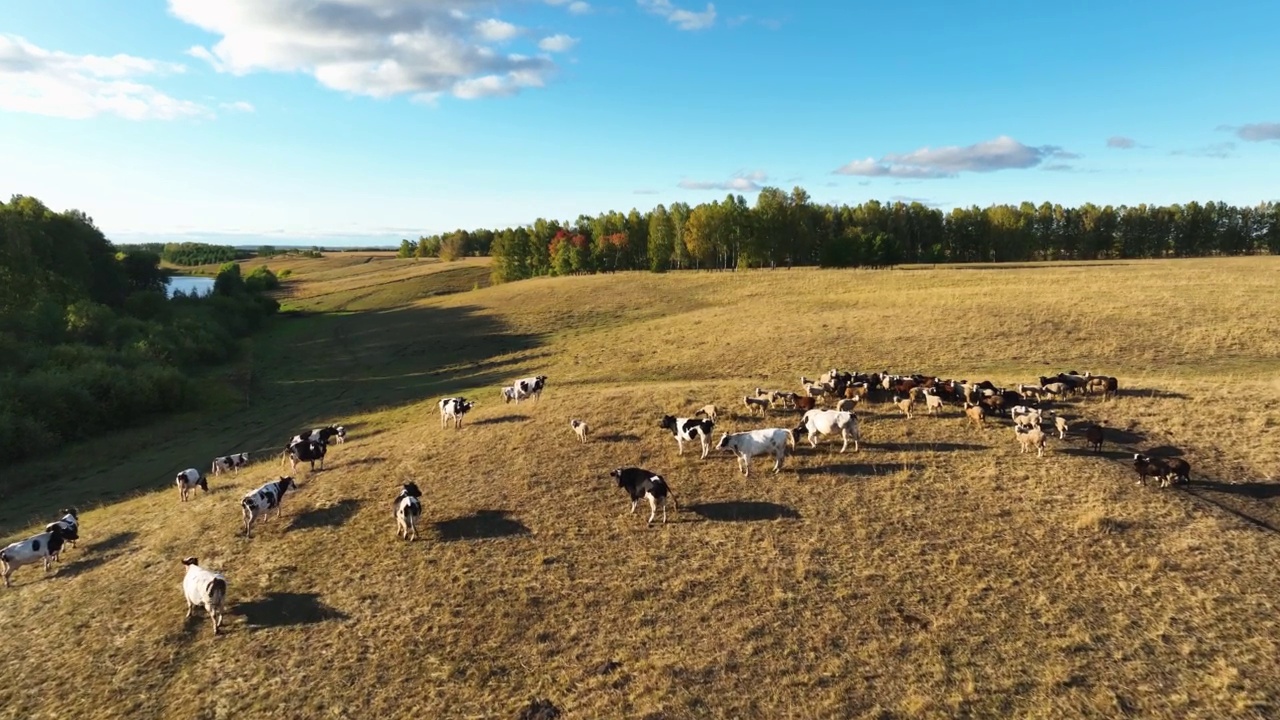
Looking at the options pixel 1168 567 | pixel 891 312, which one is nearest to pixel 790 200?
pixel 891 312

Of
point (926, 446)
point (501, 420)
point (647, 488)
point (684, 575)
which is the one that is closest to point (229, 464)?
point (501, 420)

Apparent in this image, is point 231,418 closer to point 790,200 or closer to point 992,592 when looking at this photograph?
point 992,592

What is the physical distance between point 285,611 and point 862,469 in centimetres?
1670

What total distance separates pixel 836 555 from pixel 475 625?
28.9ft

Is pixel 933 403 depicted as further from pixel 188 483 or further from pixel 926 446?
pixel 188 483

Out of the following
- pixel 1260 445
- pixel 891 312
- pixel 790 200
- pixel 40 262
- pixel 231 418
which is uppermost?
pixel 790 200

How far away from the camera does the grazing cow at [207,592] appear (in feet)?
44.9

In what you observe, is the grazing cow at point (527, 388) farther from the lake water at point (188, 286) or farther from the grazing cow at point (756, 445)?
the lake water at point (188, 286)

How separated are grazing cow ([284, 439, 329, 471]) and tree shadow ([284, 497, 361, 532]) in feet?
15.3

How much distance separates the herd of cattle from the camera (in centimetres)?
1727

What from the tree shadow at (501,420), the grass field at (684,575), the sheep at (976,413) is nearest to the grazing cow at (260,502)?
the grass field at (684,575)

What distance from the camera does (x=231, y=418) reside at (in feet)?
126

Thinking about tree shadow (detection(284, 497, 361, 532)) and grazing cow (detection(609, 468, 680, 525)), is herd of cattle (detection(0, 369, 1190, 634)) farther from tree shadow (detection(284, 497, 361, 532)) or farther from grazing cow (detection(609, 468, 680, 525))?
tree shadow (detection(284, 497, 361, 532))

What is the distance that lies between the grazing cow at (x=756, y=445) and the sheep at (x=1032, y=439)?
8120 mm
